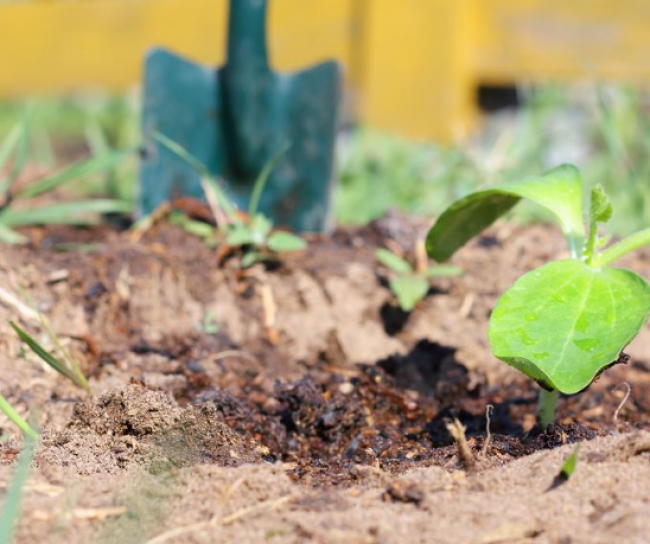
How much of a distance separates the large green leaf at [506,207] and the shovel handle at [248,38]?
1.10 m

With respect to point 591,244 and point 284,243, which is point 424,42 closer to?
point 284,243

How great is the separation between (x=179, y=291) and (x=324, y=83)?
826 millimetres

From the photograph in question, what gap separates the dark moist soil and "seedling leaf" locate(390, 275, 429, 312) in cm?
5

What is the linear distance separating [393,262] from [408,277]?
0.04 metres

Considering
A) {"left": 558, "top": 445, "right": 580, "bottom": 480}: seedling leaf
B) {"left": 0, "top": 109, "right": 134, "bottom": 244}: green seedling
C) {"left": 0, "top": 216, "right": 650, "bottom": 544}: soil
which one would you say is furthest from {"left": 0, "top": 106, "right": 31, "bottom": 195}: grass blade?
{"left": 558, "top": 445, "right": 580, "bottom": 480}: seedling leaf

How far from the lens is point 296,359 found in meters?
1.66

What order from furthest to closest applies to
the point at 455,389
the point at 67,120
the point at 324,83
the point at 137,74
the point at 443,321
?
1. the point at 67,120
2. the point at 137,74
3. the point at 324,83
4. the point at 443,321
5. the point at 455,389

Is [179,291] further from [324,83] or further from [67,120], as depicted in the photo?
[67,120]

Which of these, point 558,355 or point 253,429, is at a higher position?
point 558,355

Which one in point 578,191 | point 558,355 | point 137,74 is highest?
point 578,191

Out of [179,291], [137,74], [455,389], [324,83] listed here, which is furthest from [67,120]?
[455,389]

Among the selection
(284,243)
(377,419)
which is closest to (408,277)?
(284,243)

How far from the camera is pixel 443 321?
1.76 m

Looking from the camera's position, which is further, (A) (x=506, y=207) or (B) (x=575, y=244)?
(A) (x=506, y=207)
